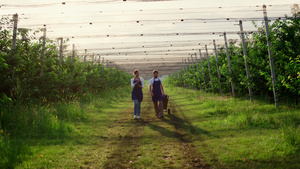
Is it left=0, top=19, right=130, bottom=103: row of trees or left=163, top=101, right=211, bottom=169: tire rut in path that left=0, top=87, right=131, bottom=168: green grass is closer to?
left=0, top=19, right=130, bottom=103: row of trees

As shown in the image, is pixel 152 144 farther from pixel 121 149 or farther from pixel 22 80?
pixel 22 80

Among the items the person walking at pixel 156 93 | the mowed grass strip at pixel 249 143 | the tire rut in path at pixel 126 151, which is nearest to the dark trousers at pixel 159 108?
the person walking at pixel 156 93

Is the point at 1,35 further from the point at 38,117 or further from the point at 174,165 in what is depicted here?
the point at 174,165

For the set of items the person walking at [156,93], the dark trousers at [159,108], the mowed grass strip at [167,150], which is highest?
the person walking at [156,93]

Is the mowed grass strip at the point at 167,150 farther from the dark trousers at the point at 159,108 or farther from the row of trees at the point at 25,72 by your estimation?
the row of trees at the point at 25,72

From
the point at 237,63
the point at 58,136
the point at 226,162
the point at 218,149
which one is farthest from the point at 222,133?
the point at 237,63

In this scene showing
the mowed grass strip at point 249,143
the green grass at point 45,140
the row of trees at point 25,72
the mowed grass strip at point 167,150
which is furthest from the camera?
the row of trees at point 25,72

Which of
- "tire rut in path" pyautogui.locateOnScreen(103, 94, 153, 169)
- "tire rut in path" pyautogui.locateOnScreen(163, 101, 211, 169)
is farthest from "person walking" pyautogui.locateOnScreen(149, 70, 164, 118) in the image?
"tire rut in path" pyautogui.locateOnScreen(103, 94, 153, 169)

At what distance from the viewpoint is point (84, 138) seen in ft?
22.5

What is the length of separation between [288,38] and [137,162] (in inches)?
271

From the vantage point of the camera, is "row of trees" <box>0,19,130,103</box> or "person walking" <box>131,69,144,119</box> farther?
"person walking" <box>131,69,144,119</box>

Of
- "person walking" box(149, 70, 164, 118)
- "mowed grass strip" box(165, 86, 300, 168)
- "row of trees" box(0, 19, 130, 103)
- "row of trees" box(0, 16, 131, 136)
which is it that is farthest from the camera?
"person walking" box(149, 70, 164, 118)

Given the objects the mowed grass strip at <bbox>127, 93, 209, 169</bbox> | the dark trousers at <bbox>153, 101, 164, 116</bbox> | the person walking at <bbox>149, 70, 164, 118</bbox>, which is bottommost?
the mowed grass strip at <bbox>127, 93, 209, 169</bbox>

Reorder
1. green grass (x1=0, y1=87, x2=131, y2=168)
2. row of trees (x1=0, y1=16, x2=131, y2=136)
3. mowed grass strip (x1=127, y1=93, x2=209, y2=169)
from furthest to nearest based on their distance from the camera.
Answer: row of trees (x1=0, y1=16, x2=131, y2=136) < green grass (x1=0, y1=87, x2=131, y2=168) < mowed grass strip (x1=127, y1=93, x2=209, y2=169)
